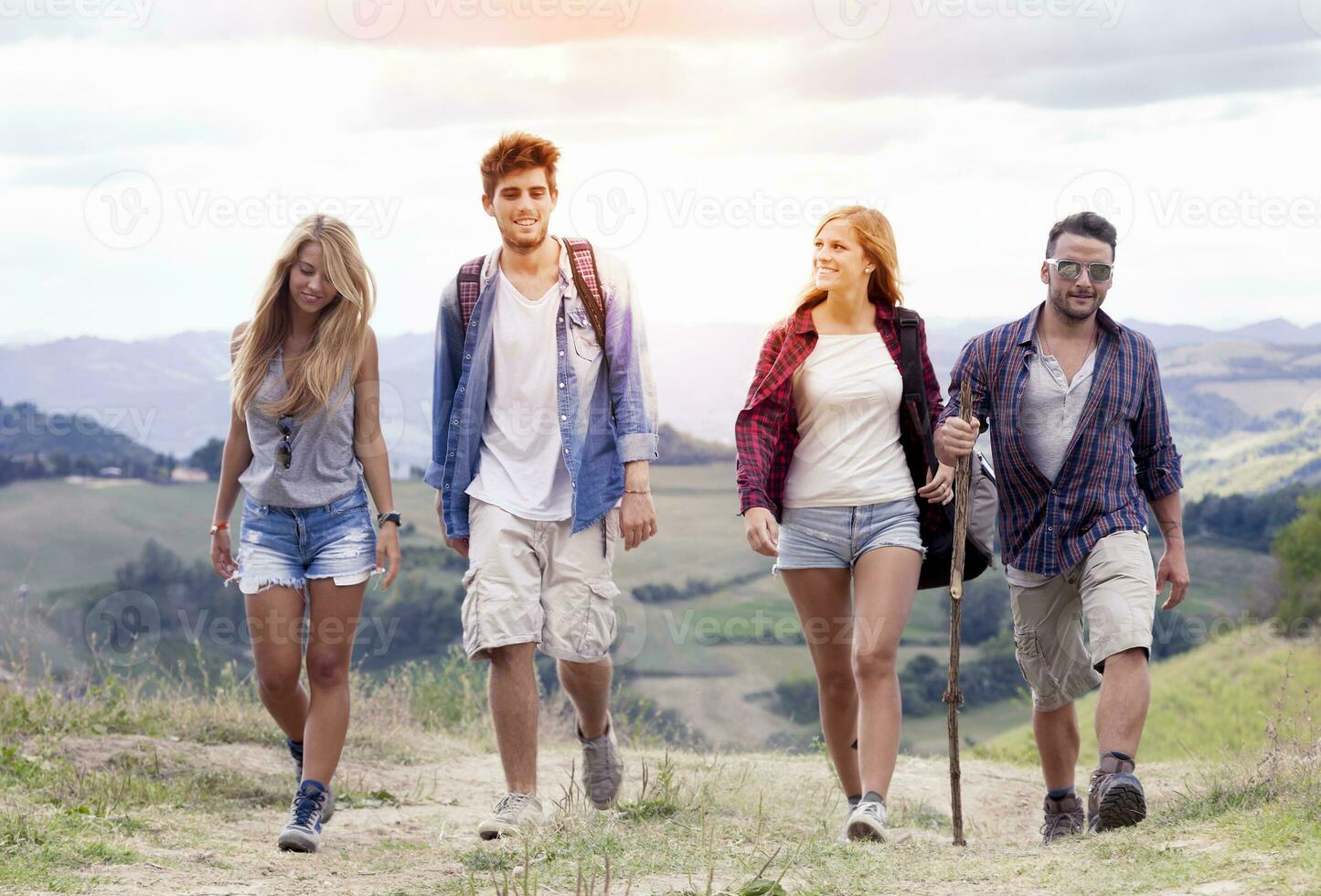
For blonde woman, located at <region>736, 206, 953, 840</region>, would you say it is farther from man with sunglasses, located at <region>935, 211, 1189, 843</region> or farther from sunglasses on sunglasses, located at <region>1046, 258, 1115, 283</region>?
sunglasses on sunglasses, located at <region>1046, 258, 1115, 283</region>

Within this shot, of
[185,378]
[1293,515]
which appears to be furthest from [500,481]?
[185,378]

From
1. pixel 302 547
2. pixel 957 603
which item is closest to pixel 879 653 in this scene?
pixel 957 603

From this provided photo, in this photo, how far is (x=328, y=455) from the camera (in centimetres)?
580

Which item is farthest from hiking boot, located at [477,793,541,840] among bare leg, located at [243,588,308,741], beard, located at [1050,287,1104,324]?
beard, located at [1050,287,1104,324]

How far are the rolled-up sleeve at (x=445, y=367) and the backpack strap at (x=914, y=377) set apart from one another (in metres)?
1.83

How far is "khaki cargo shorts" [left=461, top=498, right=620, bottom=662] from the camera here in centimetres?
562

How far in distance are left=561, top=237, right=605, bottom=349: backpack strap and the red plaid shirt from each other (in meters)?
0.69

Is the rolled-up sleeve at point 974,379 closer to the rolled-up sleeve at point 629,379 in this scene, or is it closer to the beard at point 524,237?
the rolled-up sleeve at point 629,379

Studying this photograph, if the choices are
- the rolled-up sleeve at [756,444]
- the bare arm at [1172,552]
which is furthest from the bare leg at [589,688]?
the bare arm at [1172,552]

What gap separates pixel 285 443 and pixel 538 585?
3.91 feet

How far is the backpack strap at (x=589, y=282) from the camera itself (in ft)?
19.3

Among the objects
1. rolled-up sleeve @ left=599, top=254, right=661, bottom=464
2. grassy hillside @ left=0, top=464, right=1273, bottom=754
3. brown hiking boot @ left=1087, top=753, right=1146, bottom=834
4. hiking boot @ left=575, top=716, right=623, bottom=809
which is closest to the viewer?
brown hiking boot @ left=1087, top=753, right=1146, bottom=834

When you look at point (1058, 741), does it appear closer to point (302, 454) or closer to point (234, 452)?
point (302, 454)

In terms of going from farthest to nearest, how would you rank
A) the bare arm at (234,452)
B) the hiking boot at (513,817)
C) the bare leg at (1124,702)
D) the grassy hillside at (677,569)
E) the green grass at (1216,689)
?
the grassy hillside at (677,569)
the green grass at (1216,689)
the bare arm at (234,452)
the hiking boot at (513,817)
the bare leg at (1124,702)
